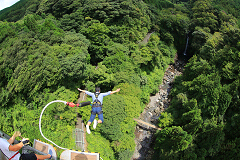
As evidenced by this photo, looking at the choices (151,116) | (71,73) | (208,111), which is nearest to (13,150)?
(71,73)

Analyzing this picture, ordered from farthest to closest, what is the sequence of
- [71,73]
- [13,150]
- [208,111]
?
[208,111], [71,73], [13,150]

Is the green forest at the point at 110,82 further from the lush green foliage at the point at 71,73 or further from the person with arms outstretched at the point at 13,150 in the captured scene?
the person with arms outstretched at the point at 13,150

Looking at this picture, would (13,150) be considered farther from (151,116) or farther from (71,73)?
(151,116)

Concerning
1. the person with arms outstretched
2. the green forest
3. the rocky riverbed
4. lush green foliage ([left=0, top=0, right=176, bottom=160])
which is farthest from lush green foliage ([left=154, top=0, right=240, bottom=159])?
the person with arms outstretched

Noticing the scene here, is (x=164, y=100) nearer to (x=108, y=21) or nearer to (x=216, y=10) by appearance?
(x=108, y=21)

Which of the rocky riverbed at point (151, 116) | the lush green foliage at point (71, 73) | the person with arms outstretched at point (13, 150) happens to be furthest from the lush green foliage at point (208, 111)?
the person with arms outstretched at point (13, 150)

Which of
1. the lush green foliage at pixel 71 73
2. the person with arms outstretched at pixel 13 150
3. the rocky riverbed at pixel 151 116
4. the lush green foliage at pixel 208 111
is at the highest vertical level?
the person with arms outstretched at pixel 13 150

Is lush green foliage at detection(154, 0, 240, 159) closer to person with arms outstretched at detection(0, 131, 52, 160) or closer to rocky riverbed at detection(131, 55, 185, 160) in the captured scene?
rocky riverbed at detection(131, 55, 185, 160)
